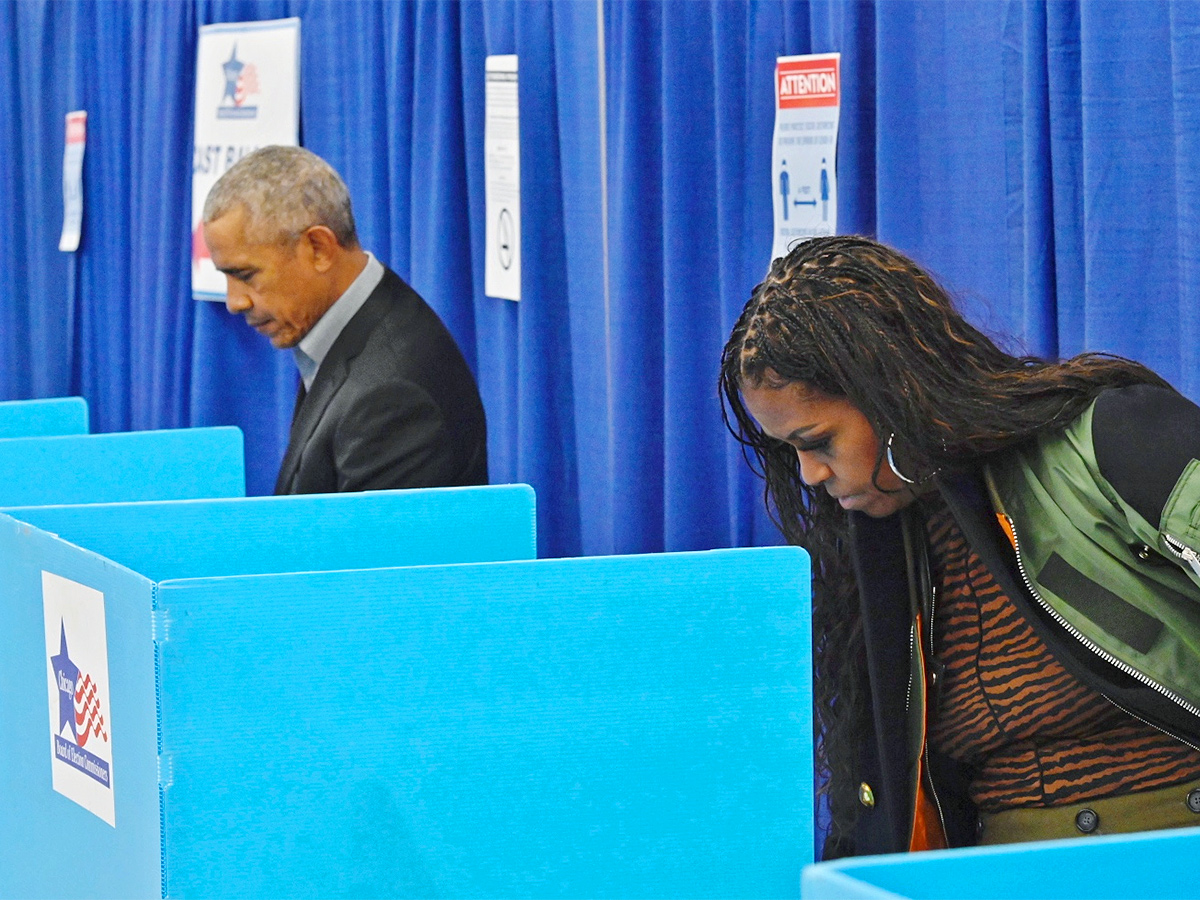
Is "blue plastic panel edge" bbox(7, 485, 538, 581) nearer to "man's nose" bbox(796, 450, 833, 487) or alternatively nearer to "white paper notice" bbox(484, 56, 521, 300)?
"man's nose" bbox(796, 450, 833, 487)

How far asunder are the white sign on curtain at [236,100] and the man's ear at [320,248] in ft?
5.93

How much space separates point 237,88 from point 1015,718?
325 cm

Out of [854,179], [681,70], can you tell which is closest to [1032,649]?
[854,179]

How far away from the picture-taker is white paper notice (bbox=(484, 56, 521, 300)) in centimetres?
326

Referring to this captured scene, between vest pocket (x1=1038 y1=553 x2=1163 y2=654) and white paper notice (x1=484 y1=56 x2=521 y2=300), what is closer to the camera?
vest pocket (x1=1038 y1=553 x2=1163 y2=654)

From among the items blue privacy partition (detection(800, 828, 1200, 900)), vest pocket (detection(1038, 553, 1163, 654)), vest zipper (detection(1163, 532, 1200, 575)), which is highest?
vest zipper (detection(1163, 532, 1200, 575))

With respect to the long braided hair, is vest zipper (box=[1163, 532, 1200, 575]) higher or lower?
lower

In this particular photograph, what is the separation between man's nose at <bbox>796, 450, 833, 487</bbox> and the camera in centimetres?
150

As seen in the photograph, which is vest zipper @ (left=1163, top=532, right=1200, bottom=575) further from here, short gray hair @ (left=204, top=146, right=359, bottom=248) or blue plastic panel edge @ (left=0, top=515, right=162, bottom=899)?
short gray hair @ (left=204, top=146, right=359, bottom=248)

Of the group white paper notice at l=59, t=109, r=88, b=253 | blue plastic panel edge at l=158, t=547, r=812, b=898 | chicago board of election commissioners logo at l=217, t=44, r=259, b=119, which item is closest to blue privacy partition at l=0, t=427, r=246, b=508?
blue plastic panel edge at l=158, t=547, r=812, b=898

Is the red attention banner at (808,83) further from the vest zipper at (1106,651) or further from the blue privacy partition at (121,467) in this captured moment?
the vest zipper at (1106,651)

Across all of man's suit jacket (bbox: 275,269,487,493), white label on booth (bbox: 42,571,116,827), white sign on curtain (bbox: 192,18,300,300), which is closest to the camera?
white label on booth (bbox: 42,571,116,827)

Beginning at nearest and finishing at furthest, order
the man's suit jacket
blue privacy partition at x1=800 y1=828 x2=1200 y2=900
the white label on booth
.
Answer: blue privacy partition at x1=800 y1=828 x2=1200 y2=900, the white label on booth, the man's suit jacket

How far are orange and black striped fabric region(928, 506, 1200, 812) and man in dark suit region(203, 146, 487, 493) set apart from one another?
769mm
